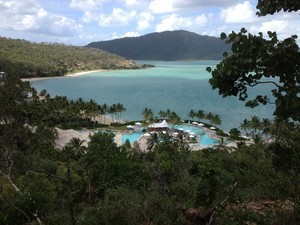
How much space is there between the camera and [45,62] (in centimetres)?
13038

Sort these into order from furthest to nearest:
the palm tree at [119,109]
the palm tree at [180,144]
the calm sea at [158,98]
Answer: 1. the calm sea at [158,98]
2. the palm tree at [119,109]
3. the palm tree at [180,144]

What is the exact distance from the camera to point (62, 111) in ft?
181

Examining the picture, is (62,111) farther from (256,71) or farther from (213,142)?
(256,71)

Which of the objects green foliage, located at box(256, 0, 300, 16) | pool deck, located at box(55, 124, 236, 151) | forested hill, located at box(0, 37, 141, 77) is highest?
green foliage, located at box(256, 0, 300, 16)

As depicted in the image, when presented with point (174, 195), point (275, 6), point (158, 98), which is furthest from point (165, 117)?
point (275, 6)

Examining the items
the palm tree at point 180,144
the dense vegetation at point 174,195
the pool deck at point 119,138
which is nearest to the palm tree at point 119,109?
the pool deck at point 119,138

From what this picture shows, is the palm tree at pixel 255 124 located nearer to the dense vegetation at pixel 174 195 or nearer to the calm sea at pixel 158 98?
the calm sea at pixel 158 98

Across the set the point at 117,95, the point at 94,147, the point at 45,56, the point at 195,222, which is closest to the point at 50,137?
the point at 94,147

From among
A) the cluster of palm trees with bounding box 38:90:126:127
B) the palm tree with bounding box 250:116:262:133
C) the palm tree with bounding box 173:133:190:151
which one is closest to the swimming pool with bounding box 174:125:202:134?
the palm tree with bounding box 250:116:262:133

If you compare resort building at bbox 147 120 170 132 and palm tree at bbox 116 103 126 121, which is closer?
resort building at bbox 147 120 170 132

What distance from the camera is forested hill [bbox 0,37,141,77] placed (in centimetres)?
10997

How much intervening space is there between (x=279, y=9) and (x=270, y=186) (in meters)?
3.24

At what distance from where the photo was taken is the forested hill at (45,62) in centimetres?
10997

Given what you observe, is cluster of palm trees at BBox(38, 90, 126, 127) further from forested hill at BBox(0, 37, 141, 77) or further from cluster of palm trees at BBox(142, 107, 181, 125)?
forested hill at BBox(0, 37, 141, 77)
